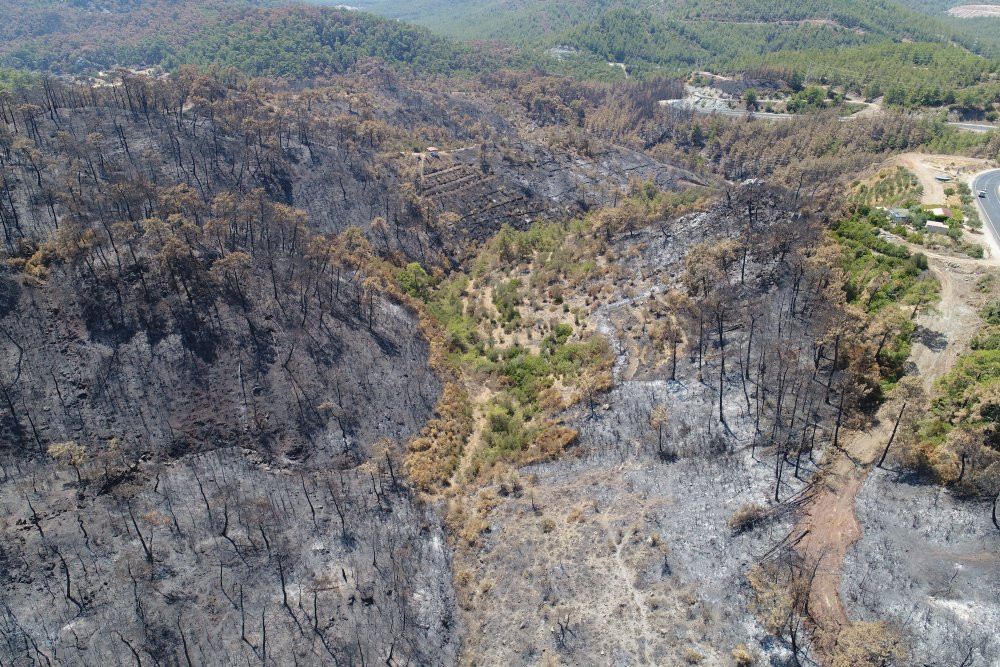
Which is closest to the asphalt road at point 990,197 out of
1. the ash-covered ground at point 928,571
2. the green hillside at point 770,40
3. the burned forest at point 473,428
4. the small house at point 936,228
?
the burned forest at point 473,428

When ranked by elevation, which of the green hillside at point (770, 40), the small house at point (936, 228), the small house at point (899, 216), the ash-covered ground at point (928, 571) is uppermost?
the green hillside at point (770, 40)

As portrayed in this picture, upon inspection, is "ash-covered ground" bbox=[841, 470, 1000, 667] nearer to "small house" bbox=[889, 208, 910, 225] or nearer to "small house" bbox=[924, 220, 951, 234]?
"small house" bbox=[924, 220, 951, 234]

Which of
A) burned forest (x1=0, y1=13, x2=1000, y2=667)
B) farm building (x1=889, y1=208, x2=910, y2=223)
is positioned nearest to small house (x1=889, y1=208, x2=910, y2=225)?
farm building (x1=889, y1=208, x2=910, y2=223)

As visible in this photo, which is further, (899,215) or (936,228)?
(899,215)

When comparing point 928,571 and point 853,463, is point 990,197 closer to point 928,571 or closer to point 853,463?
point 853,463

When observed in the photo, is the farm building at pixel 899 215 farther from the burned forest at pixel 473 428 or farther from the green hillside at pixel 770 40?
the green hillside at pixel 770 40

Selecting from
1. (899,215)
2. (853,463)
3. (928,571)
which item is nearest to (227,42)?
(899,215)
